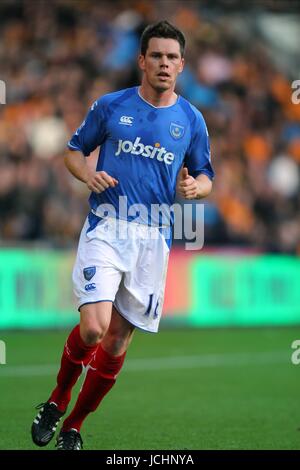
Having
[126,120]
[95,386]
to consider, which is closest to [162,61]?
[126,120]

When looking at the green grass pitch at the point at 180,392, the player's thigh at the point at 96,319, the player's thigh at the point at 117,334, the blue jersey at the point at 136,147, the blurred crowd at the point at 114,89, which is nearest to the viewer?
the player's thigh at the point at 96,319

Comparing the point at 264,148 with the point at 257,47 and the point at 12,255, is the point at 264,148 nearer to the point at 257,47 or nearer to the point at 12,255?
the point at 257,47

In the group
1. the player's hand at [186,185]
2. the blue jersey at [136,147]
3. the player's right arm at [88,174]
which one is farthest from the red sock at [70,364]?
the player's hand at [186,185]

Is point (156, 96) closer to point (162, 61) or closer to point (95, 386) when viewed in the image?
point (162, 61)

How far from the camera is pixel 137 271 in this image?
6.61 meters

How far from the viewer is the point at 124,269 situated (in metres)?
6.53

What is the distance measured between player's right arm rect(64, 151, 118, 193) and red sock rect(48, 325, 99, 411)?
2.96 ft

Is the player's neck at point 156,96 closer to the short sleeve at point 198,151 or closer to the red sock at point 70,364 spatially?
the short sleeve at point 198,151

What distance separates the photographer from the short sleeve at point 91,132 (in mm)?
6621

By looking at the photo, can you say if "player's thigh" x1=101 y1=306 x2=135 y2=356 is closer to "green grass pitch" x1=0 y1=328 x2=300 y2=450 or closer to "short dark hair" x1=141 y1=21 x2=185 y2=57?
"green grass pitch" x1=0 y1=328 x2=300 y2=450

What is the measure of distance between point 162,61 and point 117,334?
66.3 inches

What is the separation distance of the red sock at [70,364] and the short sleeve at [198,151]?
48.8 inches

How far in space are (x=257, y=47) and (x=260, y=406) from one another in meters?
13.7
